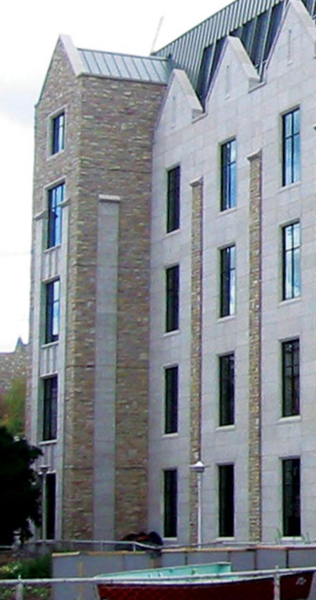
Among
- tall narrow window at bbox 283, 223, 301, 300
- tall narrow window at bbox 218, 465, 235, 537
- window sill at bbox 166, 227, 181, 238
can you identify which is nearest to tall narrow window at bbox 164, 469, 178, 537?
tall narrow window at bbox 218, 465, 235, 537

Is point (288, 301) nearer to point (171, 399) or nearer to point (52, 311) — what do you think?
point (171, 399)

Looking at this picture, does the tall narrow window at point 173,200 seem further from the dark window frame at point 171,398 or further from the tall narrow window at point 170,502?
the tall narrow window at point 170,502

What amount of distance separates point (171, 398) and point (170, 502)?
358 cm

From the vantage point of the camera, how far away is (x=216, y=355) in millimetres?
45844

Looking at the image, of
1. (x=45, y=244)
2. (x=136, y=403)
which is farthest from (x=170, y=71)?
(x=136, y=403)

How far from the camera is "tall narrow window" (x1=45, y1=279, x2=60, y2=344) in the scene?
5222 cm

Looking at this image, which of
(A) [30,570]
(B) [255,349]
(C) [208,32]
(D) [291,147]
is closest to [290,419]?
(B) [255,349]

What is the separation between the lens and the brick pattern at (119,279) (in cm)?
4900

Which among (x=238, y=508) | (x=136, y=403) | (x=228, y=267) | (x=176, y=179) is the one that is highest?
(x=176, y=179)

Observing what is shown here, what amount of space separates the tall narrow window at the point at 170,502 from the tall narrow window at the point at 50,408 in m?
5.11

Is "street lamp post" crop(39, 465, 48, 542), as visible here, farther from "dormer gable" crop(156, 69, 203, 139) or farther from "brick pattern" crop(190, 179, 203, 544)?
"dormer gable" crop(156, 69, 203, 139)

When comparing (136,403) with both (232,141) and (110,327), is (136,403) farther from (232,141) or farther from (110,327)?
(232,141)

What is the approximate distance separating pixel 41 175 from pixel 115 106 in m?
5.42

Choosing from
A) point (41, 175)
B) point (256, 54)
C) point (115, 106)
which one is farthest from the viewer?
point (41, 175)
